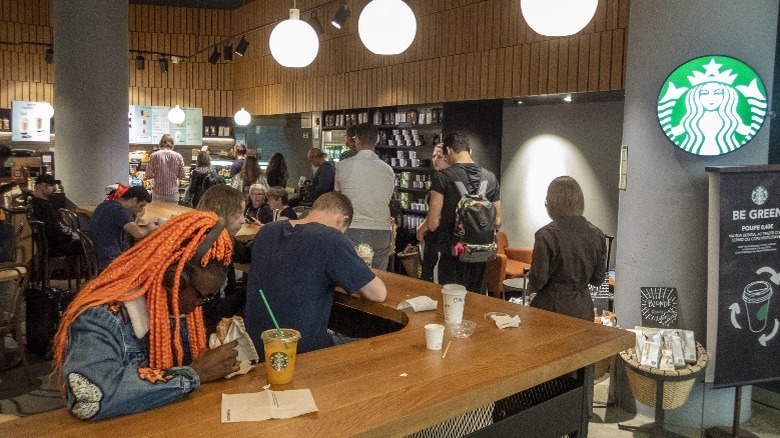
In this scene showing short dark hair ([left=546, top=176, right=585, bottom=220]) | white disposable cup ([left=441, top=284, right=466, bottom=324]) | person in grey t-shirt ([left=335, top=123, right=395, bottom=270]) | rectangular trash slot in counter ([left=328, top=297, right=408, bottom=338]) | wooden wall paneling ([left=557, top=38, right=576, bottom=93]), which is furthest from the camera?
wooden wall paneling ([left=557, top=38, right=576, bottom=93])

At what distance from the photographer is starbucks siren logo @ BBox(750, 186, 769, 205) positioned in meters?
4.14

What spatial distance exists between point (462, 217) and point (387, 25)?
4.74 ft

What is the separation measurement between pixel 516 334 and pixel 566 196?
130 centimetres

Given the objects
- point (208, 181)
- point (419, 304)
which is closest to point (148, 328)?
point (419, 304)

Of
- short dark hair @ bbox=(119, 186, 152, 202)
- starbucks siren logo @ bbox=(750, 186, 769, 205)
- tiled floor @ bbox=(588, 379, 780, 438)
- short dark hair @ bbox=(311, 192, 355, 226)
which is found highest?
starbucks siren logo @ bbox=(750, 186, 769, 205)

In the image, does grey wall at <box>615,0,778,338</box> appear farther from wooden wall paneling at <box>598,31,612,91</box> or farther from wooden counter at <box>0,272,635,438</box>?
wooden wall paneling at <box>598,31,612,91</box>

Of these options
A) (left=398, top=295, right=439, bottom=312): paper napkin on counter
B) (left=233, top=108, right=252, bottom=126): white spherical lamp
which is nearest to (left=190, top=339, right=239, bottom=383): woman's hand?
(left=398, top=295, right=439, bottom=312): paper napkin on counter

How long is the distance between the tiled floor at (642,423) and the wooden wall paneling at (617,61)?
3119 millimetres

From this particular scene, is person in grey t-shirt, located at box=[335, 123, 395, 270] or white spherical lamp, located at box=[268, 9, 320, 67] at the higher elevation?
white spherical lamp, located at box=[268, 9, 320, 67]

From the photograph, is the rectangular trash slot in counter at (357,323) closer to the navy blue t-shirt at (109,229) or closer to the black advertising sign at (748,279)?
the black advertising sign at (748,279)

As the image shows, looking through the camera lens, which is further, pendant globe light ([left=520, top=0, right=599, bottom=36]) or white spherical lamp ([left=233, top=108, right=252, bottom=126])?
white spherical lamp ([left=233, top=108, right=252, bottom=126])

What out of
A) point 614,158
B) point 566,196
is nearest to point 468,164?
point 566,196

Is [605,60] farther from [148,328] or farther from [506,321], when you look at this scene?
[148,328]

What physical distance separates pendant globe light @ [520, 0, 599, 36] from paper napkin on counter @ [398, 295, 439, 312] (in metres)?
1.37
